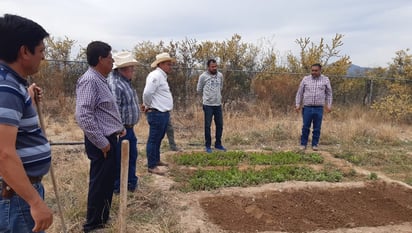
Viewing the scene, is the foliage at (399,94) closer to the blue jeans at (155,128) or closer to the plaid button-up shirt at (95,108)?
the blue jeans at (155,128)

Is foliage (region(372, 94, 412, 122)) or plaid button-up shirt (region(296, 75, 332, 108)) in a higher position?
plaid button-up shirt (region(296, 75, 332, 108))

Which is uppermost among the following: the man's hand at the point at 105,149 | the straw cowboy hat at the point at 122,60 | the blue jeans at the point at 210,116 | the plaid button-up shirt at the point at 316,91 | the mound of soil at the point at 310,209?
the straw cowboy hat at the point at 122,60

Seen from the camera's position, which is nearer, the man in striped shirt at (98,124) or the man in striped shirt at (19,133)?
the man in striped shirt at (19,133)

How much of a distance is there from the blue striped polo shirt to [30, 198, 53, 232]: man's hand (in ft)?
0.94

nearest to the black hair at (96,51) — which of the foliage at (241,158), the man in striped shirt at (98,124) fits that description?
the man in striped shirt at (98,124)

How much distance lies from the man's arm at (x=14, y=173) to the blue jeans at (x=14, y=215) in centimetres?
17

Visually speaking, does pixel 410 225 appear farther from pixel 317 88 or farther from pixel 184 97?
pixel 184 97

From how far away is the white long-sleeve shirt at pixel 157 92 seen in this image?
543 cm

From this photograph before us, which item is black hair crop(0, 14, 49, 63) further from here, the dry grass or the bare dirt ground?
the bare dirt ground

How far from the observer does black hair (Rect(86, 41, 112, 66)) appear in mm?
3467

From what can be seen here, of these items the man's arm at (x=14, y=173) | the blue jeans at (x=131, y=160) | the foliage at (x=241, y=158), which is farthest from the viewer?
the foliage at (x=241, y=158)

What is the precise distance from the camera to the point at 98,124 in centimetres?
352

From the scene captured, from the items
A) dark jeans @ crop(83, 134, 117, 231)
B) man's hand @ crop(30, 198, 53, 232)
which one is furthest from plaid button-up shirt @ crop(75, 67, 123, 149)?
man's hand @ crop(30, 198, 53, 232)

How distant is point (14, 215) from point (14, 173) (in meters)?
0.33
